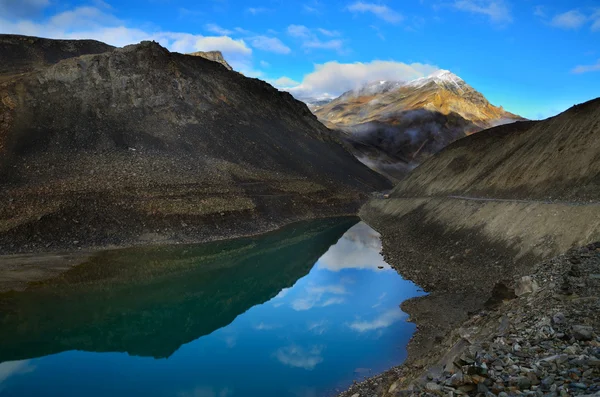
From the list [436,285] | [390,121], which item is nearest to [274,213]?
[436,285]

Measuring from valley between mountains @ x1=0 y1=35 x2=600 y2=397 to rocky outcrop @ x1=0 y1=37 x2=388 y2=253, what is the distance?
181 mm

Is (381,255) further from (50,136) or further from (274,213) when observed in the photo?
(50,136)

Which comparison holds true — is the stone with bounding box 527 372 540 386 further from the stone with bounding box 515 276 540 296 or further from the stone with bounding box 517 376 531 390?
the stone with bounding box 515 276 540 296

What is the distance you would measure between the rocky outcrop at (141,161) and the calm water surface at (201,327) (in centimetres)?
496

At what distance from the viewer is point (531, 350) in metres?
7.95

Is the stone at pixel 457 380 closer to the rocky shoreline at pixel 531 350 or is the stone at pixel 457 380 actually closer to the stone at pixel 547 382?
the rocky shoreline at pixel 531 350

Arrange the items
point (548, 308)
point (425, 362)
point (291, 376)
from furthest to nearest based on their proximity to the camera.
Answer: point (291, 376)
point (425, 362)
point (548, 308)

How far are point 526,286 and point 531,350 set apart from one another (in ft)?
21.2

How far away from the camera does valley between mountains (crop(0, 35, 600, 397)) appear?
10297 mm

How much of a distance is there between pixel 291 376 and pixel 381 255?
20.2 meters

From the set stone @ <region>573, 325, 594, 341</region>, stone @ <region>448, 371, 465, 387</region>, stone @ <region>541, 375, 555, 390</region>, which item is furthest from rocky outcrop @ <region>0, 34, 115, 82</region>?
stone @ <region>541, 375, 555, 390</region>

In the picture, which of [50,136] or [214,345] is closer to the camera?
[214,345]

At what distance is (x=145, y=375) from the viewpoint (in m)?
14.7

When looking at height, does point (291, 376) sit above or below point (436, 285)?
below
